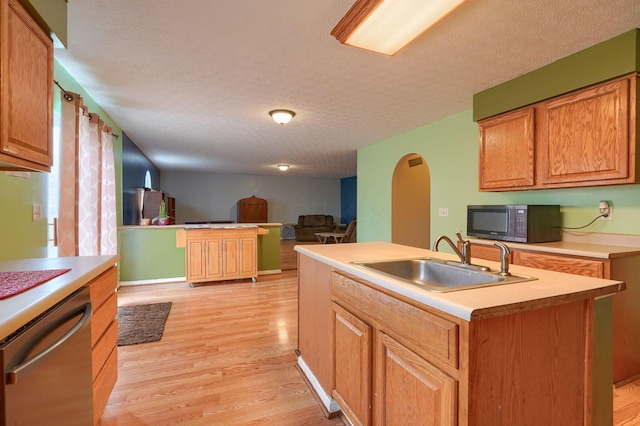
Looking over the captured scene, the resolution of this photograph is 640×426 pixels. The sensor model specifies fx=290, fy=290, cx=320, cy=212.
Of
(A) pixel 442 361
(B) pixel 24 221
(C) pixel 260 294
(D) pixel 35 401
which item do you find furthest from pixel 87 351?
(C) pixel 260 294

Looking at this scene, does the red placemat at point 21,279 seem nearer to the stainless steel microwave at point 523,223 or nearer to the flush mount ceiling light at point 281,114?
the flush mount ceiling light at point 281,114

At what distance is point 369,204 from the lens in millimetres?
5238

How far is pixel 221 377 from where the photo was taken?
1979 mm

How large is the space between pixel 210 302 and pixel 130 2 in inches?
118

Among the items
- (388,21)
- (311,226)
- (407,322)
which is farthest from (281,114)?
(311,226)

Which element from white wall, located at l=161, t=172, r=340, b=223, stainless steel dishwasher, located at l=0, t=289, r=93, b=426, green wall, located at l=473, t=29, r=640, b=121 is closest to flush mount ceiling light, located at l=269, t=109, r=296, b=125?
green wall, located at l=473, t=29, r=640, b=121

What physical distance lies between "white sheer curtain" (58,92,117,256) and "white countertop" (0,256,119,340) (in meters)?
0.80

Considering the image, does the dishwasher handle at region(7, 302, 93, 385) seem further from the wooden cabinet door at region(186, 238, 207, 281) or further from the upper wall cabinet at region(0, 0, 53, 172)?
the wooden cabinet door at region(186, 238, 207, 281)

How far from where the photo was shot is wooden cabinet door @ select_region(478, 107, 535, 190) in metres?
2.49

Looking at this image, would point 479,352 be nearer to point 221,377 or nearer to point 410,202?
point 221,377

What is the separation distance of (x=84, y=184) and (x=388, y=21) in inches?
111

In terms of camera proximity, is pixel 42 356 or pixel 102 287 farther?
pixel 102 287

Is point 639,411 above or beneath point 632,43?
beneath

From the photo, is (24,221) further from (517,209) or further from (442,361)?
(517,209)
